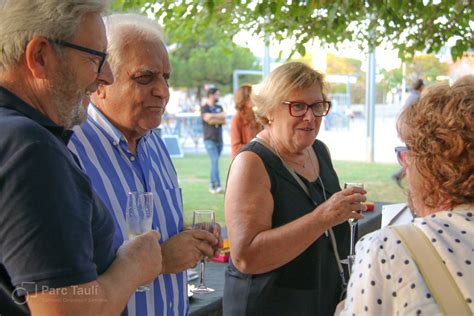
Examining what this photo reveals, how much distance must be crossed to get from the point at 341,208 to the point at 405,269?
977mm

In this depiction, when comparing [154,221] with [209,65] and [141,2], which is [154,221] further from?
[209,65]

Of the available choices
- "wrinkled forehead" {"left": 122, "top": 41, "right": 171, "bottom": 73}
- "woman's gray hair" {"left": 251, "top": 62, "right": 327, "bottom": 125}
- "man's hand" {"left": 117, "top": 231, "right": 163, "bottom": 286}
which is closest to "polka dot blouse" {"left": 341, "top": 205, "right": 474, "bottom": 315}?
"man's hand" {"left": 117, "top": 231, "right": 163, "bottom": 286}

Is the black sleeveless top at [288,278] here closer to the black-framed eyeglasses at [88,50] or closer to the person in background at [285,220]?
the person in background at [285,220]

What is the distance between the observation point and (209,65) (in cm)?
2445

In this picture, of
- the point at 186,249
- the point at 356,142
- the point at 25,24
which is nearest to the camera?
the point at 25,24

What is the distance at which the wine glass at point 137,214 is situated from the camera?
170 cm

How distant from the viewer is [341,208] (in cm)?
226

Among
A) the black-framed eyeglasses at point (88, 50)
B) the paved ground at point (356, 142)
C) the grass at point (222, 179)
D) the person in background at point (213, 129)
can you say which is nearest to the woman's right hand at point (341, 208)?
the black-framed eyeglasses at point (88, 50)

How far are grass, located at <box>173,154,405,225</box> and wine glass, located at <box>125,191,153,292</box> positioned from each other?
5.60m

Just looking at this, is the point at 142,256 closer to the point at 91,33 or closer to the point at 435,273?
the point at 91,33

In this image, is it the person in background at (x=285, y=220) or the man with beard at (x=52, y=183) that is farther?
the person in background at (x=285, y=220)

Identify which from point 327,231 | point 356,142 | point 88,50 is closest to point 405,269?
point 88,50

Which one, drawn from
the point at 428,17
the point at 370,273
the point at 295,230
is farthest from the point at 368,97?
the point at 370,273

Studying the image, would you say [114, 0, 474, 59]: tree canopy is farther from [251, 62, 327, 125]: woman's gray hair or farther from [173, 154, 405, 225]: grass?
[173, 154, 405, 225]: grass
